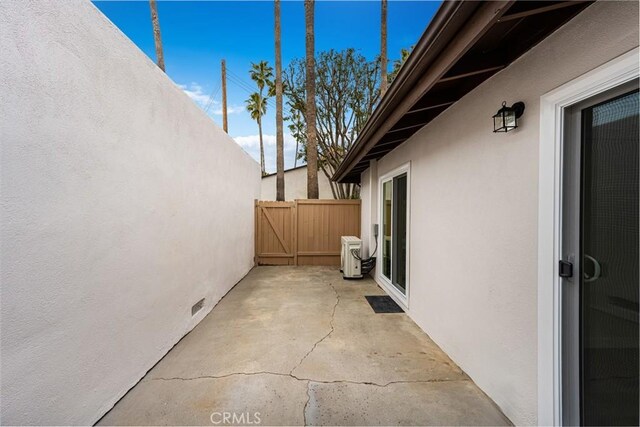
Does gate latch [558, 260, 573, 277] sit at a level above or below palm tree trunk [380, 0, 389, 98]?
below

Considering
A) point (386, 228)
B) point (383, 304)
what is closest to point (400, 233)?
point (386, 228)

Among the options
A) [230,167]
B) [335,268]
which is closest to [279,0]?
[230,167]

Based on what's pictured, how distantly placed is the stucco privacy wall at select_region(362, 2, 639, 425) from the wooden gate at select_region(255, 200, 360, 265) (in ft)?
14.8

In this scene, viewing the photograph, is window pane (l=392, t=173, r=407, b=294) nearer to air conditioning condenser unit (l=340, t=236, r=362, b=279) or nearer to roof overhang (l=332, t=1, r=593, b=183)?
air conditioning condenser unit (l=340, t=236, r=362, b=279)

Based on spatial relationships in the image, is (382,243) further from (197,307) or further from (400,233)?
(197,307)

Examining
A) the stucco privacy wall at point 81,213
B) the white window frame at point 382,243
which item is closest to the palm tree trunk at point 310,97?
the white window frame at point 382,243

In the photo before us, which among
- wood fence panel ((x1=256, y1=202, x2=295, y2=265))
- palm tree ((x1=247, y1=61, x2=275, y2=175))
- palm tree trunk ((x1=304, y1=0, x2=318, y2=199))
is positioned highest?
palm tree ((x1=247, y1=61, x2=275, y2=175))

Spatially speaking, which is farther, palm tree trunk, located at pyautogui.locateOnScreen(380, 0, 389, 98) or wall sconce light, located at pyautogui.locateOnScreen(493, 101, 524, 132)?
palm tree trunk, located at pyautogui.locateOnScreen(380, 0, 389, 98)

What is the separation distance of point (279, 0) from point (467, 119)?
421 inches

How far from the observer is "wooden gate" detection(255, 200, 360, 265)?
A: 757cm

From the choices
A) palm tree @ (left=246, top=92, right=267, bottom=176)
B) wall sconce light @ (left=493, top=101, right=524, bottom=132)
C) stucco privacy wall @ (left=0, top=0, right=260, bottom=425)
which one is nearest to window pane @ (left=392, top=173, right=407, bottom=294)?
wall sconce light @ (left=493, top=101, right=524, bottom=132)

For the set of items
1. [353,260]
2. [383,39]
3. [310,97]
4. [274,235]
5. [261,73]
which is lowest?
[353,260]

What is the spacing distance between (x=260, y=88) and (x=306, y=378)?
57.3 feet

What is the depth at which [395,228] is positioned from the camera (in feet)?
15.2
